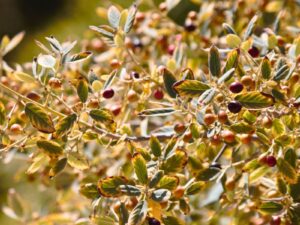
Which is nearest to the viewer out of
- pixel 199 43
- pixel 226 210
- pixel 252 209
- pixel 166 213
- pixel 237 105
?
pixel 237 105

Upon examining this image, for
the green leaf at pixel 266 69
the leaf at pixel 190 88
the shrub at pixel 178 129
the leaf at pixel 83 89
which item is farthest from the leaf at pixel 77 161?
the green leaf at pixel 266 69

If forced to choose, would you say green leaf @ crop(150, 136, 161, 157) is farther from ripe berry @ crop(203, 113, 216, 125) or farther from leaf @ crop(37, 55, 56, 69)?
leaf @ crop(37, 55, 56, 69)

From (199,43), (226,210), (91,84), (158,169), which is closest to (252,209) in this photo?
(226,210)

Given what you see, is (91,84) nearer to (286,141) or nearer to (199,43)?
(286,141)

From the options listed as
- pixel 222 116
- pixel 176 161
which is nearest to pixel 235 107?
pixel 222 116

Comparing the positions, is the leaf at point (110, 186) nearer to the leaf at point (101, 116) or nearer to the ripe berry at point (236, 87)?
the leaf at point (101, 116)

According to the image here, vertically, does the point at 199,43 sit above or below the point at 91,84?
below

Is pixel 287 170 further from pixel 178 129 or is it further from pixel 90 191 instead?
pixel 90 191
